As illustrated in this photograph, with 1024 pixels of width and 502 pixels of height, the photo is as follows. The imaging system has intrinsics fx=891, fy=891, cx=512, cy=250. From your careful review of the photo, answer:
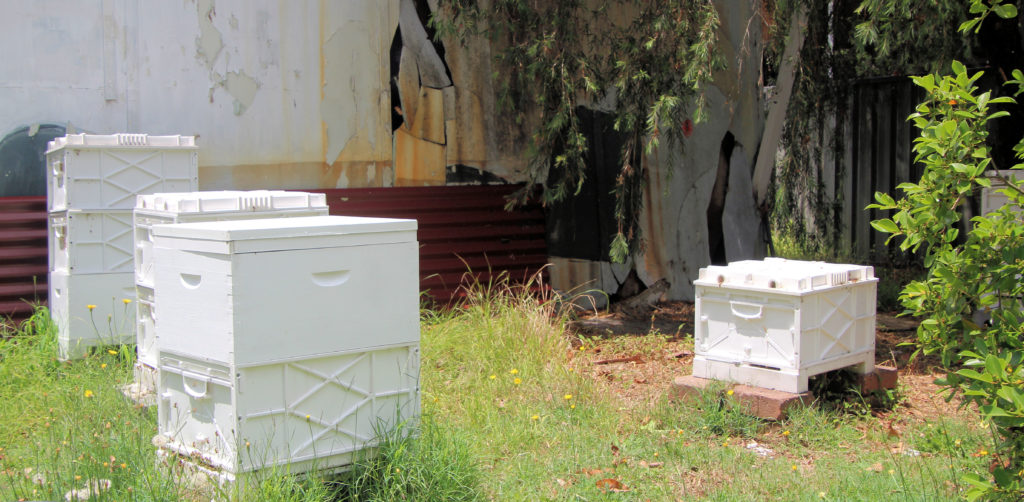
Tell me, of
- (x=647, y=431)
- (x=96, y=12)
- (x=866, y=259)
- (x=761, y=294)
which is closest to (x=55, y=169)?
(x=96, y=12)

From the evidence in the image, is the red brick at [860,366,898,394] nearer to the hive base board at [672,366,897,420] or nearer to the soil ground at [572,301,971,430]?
the hive base board at [672,366,897,420]

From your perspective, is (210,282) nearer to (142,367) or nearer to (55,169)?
(142,367)

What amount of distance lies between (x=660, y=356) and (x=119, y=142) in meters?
4.73

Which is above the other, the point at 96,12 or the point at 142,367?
the point at 96,12

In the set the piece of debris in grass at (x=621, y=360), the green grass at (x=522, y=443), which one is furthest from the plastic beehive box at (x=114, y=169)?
the piece of debris in grass at (x=621, y=360)

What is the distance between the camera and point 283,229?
3854 millimetres

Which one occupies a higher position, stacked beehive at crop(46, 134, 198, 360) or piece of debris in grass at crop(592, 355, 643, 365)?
stacked beehive at crop(46, 134, 198, 360)

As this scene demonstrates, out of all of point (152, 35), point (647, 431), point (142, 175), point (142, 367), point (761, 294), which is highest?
point (152, 35)

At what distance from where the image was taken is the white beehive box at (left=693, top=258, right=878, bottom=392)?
564 centimetres

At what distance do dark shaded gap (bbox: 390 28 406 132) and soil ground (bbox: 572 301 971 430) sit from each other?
2803 millimetres

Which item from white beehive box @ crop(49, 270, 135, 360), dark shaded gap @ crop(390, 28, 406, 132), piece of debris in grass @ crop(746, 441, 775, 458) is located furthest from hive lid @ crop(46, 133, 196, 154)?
piece of debris in grass @ crop(746, 441, 775, 458)

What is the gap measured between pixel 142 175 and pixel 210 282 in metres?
3.35

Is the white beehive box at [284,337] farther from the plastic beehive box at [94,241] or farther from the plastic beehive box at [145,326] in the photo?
the plastic beehive box at [94,241]

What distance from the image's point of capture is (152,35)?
8.08 metres
